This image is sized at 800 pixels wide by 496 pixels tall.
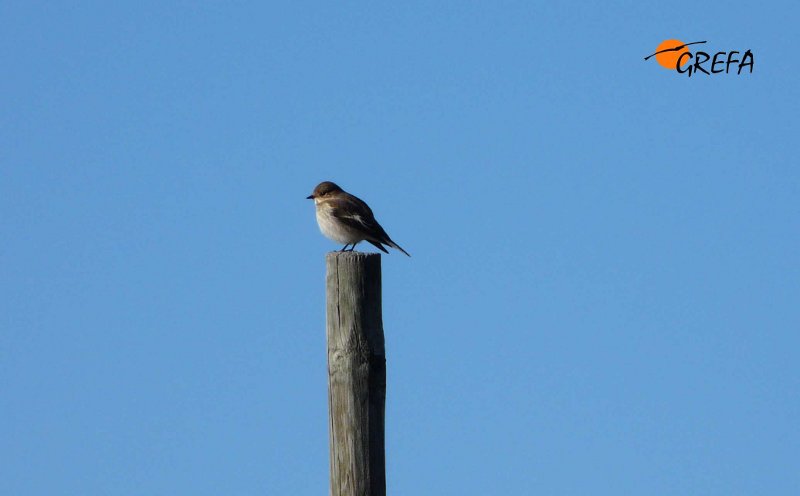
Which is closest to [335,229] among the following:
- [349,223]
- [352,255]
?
[349,223]

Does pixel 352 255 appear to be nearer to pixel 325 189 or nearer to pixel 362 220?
pixel 362 220

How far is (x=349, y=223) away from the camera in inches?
488

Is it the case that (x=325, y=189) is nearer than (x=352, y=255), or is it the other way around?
(x=352, y=255)

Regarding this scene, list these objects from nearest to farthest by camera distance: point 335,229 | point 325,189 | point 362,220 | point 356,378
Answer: point 356,378
point 362,220
point 335,229
point 325,189

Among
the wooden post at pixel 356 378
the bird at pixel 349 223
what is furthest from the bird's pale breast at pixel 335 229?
the wooden post at pixel 356 378

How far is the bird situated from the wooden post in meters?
4.70

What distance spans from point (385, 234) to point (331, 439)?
5029mm

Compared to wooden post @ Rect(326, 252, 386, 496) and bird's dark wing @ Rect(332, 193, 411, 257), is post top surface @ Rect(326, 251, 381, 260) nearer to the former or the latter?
wooden post @ Rect(326, 252, 386, 496)

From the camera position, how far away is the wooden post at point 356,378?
7.41 meters

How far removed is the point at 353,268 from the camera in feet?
24.8

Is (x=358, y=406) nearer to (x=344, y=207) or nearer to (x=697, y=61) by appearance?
(x=344, y=207)

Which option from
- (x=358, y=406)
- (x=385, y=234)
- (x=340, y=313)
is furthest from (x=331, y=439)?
(x=385, y=234)

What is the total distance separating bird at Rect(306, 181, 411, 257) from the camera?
40.4ft

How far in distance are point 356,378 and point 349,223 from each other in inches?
198
